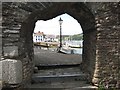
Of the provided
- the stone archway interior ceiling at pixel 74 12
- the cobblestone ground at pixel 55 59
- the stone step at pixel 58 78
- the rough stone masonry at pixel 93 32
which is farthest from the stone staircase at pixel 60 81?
the cobblestone ground at pixel 55 59

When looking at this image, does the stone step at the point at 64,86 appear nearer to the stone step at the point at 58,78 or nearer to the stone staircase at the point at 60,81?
the stone staircase at the point at 60,81

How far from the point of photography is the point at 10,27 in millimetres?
6297

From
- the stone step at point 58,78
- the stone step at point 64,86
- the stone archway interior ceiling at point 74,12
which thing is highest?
the stone archway interior ceiling at point 74,12

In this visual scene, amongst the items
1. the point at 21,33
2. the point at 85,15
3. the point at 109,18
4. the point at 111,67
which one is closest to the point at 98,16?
the point at 109,18

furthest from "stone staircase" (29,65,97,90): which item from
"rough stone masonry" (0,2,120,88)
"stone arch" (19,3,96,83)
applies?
"stone arch" (19,3,96,83)

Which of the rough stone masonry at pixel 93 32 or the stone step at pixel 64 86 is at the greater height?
the rough stone masonry at pixel 93 32

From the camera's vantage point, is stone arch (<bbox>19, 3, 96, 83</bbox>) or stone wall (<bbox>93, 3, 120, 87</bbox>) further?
stone wall (<bbox>93, 3, 120, 87</bbox>)

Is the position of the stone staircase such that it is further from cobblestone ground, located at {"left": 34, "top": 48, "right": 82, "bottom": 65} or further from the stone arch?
cobblestone ground, located at {"left": 34, "top": 48, "right": 82, "bottom": 65}

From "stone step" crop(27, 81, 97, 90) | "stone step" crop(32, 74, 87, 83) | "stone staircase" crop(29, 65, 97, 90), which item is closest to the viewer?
"stone step" crop(27, 81, 97, 90)

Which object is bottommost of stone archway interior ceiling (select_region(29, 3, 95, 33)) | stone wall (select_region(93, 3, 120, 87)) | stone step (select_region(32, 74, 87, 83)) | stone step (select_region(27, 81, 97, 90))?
stone step (select_region(27, 81, 97, 90))

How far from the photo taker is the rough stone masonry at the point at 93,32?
6.28m

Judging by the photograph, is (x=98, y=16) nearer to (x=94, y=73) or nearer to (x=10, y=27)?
(x=94, y=73)

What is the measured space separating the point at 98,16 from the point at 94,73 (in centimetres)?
162

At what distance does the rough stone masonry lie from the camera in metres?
6.28
